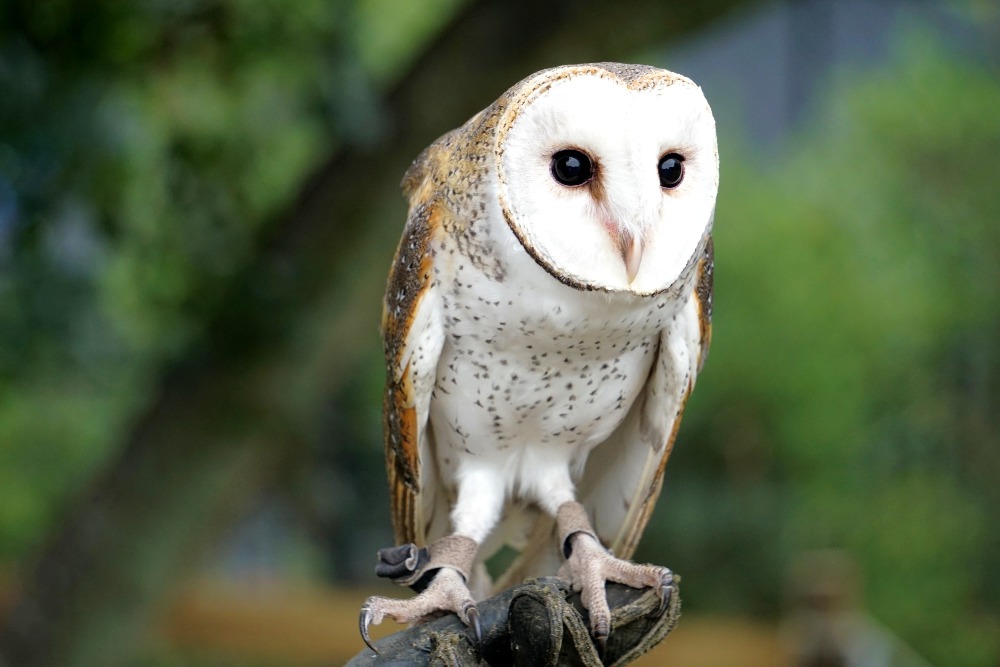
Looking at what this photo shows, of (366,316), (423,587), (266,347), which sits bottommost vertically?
(423,587)

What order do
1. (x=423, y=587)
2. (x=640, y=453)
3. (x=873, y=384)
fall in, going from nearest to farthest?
(x=423, y=587) < (x=640, y=453) < (x=873, y=384)

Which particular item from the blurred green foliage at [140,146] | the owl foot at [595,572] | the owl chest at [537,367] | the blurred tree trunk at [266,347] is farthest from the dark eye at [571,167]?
the blurred tree trunk at [266,347]

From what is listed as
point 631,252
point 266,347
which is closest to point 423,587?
point 631,252

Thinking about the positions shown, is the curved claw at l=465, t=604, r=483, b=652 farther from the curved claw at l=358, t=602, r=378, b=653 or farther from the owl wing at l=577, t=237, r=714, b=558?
the owl wing at l=577, t=237, r=714, b=558

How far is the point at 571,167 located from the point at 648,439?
1.38ft

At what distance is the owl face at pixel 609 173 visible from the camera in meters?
0.93

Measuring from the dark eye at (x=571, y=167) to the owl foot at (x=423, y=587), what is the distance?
447 mm

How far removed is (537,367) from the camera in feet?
3.64

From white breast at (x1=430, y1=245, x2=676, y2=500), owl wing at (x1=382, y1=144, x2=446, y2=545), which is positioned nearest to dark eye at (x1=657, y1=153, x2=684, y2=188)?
white breast at (x1=430, y1=245, x2=676, y2=500)

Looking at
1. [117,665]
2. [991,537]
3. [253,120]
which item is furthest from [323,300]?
[991,537]

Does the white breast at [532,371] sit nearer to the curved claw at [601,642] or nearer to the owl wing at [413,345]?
the owl wing at [413,345]

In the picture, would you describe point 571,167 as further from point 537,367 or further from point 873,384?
point 873,384

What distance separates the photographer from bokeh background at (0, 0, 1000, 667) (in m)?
2.37

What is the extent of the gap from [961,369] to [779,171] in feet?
4.08
